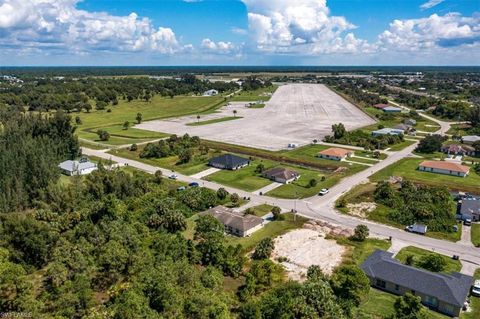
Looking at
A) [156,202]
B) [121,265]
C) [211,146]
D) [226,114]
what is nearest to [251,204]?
[156,202]

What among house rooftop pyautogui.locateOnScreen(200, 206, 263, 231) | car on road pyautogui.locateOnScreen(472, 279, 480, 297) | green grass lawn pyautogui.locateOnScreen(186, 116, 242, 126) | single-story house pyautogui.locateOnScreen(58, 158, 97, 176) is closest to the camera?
car on road pyautogui.locateOnScreen(472, 279, 480, 297)

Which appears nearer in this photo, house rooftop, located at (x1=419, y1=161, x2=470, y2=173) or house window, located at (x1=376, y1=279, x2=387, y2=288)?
house window, located at (x1=376, y1=279, x2=387, y2=288)

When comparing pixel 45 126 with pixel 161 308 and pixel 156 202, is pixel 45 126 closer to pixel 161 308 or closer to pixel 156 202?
pixel 156 202

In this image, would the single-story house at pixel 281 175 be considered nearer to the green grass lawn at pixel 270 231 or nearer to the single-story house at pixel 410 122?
the green grass lawn at pixel 270 231

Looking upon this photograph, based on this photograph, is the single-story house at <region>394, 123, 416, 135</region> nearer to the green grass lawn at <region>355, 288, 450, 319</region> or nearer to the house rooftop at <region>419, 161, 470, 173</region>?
the house rooftop at <region>419, 161, 470, 173</region>

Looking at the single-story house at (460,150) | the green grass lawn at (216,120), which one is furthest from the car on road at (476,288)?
the green grass lawn at (216,120)

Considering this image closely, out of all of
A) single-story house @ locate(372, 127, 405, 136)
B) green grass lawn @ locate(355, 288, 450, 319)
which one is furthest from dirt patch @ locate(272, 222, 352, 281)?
single-story house @ locate(372, 127, 405, 136)

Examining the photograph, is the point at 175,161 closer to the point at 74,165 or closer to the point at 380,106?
the point at 74,165

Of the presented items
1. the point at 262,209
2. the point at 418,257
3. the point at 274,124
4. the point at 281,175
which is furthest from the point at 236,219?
the point at 274,124
